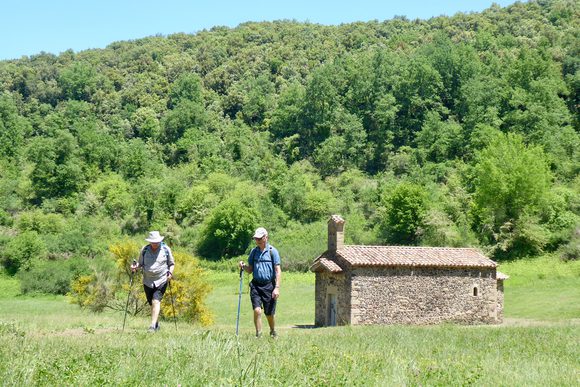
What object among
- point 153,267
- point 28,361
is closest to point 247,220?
point 153,267

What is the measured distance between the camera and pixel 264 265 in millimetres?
13344

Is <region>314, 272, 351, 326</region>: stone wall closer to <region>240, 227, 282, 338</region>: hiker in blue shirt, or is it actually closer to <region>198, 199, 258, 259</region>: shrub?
<region>240, 227, 282, 338</region>: hiker in blue shirt

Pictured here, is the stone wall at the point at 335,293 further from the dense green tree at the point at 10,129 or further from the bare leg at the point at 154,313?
the dense green tree at the point at 10,129

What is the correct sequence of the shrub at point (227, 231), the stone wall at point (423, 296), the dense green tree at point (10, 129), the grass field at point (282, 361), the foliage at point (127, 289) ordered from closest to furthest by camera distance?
the grass field at point (282, 361) → the foliage at point (127, 289) → the stone wall at point (423, 296) → the shrub at point (227, 231) → the dense green tree at point (10, 129)

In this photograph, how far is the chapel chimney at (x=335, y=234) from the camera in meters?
36.1

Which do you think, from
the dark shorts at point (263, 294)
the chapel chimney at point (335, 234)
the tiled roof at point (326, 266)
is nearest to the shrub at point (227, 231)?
the tiled roof at point (326, 266)

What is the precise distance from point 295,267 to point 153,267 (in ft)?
165

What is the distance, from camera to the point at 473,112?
274 feet

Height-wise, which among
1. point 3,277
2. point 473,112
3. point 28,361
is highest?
point 473,112

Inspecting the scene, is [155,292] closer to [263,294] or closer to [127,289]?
[263,294]

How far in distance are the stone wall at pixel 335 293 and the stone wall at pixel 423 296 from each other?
49 cm

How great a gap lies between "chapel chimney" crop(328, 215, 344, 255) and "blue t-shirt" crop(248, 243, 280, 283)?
2275 cm

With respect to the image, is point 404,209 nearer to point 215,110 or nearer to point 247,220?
point 247,220

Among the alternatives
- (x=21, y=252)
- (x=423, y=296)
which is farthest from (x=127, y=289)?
(x=21, y=252)
